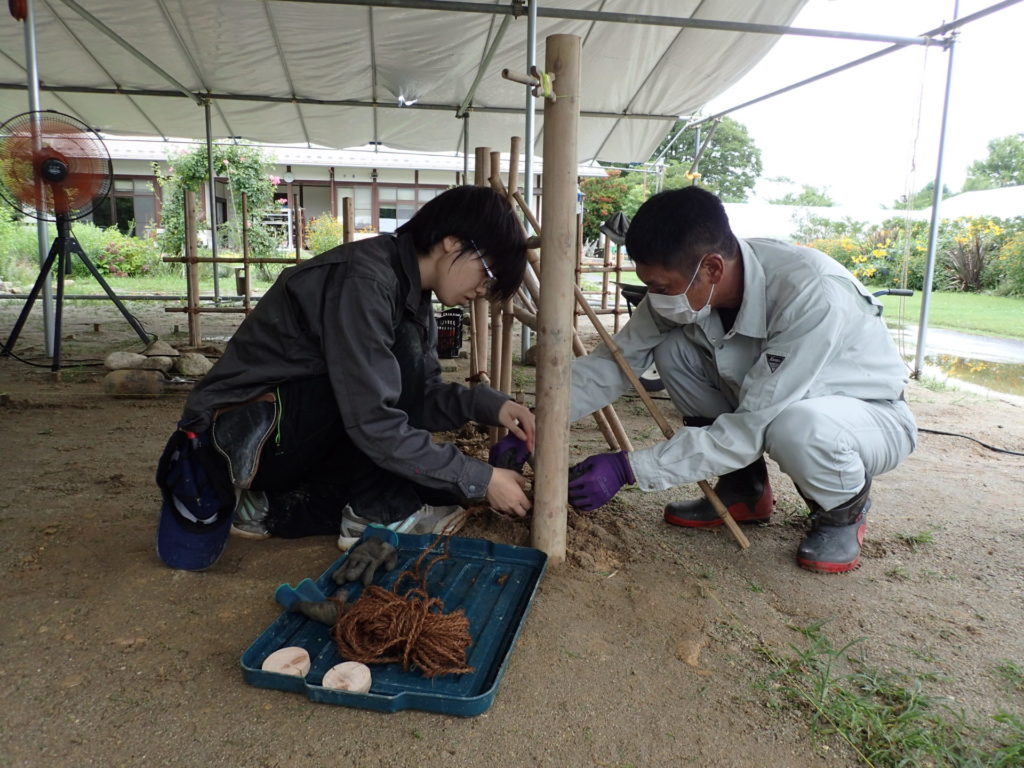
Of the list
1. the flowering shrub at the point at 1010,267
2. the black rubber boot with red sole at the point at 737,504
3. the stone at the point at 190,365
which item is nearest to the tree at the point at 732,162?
the flowering shrub at the point at 1010,267

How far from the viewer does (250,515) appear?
2248 millimetres

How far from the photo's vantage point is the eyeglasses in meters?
1.96

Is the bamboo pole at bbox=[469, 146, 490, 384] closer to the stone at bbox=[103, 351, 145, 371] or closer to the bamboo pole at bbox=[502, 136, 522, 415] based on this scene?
the bamboo pole at bbox=[502, 136, 522, 415]

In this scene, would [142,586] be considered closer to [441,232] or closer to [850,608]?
[441,232]

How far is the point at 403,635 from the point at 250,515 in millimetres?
931

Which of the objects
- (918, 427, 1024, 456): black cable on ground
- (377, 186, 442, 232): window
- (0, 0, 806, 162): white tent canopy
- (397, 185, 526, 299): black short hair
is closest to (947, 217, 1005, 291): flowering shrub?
(0, 0, 806, 162): white tent canopy

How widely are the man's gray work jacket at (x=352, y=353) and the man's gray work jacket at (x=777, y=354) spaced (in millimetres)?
641

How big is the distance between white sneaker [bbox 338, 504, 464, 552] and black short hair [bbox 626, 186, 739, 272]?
1045mm

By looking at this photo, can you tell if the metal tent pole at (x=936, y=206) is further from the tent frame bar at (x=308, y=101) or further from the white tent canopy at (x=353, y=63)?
the tent frame bar at (x=308, y=101)

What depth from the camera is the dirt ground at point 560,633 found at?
1342mm

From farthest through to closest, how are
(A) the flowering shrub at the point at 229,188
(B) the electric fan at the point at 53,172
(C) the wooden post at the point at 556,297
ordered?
(A) the flowering shrub at the point at 229,188, (B) the electric fan at the point at 53,172, (C) the wooden post at the point at 556,297

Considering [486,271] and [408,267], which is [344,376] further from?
[486,271]

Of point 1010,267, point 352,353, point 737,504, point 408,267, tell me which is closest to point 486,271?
point 408,267

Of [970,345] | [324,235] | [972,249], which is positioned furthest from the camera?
[972,249]
